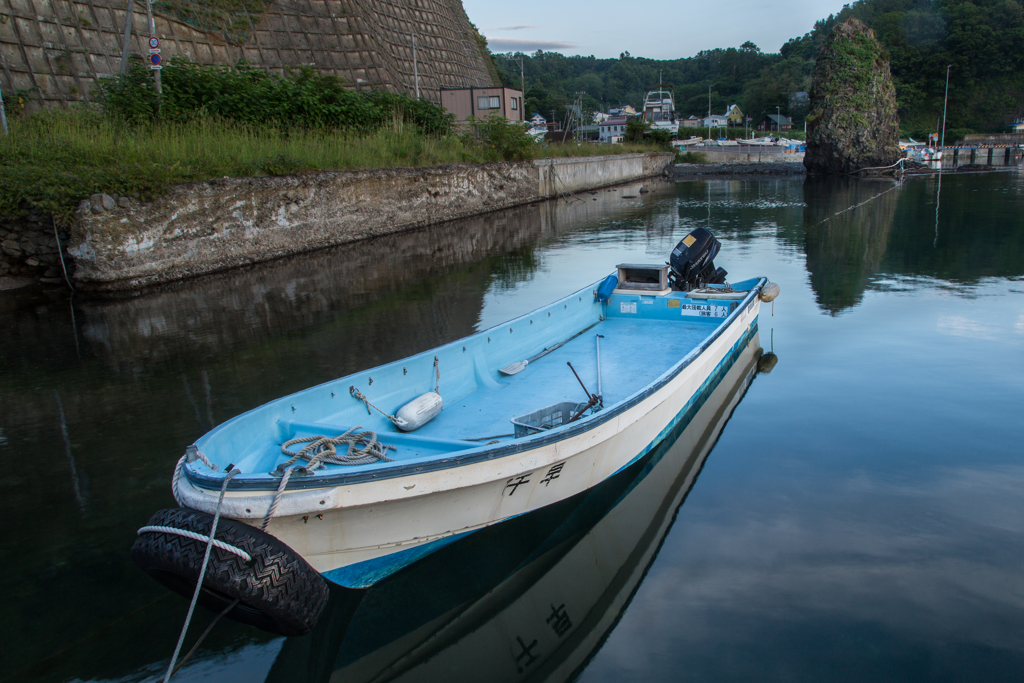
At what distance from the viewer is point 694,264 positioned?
26.0ft

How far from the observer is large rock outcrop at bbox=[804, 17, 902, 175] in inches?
1654

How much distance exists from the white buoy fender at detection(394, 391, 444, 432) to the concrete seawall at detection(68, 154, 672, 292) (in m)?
8.75

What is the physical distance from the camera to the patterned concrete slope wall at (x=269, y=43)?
15109 mm

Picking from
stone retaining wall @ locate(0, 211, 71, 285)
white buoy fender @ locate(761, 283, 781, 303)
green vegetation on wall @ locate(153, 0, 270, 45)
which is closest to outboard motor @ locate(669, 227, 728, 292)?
white buoy fender @ locate(761, 283, 781, 303)

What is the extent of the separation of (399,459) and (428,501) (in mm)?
617

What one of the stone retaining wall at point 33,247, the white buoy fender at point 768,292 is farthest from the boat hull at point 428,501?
the stone retaining wall at point 33,247

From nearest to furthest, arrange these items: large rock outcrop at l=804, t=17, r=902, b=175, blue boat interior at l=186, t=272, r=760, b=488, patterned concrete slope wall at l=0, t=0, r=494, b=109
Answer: blue boat interior at l=186, t=272, r=760, b=488 < patterned concrete slope wall at l=0, t=0, r=494, b=109 < large rock outcrop at l=804, t=17, r=902, b=175

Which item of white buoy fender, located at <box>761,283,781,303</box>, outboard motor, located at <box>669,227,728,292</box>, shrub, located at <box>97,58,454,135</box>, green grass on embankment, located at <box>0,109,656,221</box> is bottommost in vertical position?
white buoy fender, located at <box>761,283,781,303</box>

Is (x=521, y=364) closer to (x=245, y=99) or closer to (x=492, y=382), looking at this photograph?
(x=492, y=382)

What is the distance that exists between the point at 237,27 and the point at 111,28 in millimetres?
4993

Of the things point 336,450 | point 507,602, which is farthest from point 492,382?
point 507,602

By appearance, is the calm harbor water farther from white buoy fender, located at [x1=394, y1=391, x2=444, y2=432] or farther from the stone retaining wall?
the stone retaining wall

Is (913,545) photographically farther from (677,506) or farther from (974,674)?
(677,506)

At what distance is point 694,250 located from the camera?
7996 millimetres
